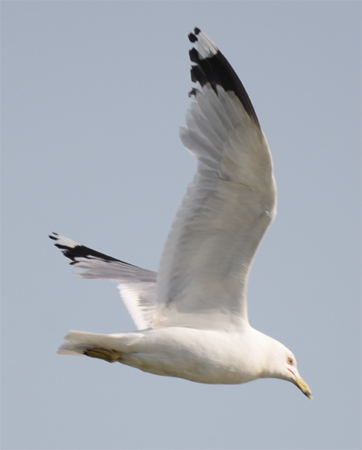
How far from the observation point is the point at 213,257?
6344 mm

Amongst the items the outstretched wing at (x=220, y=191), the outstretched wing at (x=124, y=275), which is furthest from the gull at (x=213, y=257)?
the outstretched wing at (x=124, y=275)

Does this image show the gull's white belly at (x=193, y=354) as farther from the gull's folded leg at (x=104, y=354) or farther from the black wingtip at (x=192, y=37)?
the black wingtip at (x=192, y=37)

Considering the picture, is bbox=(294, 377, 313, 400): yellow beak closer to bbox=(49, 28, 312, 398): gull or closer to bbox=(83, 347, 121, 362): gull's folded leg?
bbox=(49, 28, 312, 398): gull

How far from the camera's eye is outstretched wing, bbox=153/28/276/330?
19.1 feet

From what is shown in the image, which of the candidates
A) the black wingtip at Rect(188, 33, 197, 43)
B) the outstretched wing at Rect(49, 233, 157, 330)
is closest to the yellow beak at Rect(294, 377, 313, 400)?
the outstretched wing at Rect(49, 233, 157, 330)

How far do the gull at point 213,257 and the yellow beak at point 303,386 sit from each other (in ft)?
0.16

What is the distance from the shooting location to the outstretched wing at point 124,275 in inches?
311

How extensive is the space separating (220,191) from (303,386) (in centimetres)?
231

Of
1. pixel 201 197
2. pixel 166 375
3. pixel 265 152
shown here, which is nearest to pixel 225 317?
pixel 166 375

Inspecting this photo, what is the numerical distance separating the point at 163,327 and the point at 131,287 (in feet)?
5.96

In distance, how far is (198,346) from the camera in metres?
6.38

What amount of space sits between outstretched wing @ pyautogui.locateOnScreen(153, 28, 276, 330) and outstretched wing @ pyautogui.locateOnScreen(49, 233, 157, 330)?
4.33 ft

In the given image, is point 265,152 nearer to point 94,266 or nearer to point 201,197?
point 201,197

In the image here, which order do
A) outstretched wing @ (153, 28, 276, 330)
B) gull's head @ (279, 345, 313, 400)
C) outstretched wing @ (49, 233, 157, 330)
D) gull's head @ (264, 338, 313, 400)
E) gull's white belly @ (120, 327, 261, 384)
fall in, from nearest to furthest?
Result: outstretched wing @ (153, 28, 276, 330) → gull's white belly @ (120, 327, 261, 384) → gull's head @ (264, 338, 313, 400) → gull's head @ (279, 345, 313, 400) → outstretched wing @ (49, 233, 157, 330)
